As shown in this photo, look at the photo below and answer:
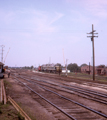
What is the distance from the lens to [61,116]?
7277mm

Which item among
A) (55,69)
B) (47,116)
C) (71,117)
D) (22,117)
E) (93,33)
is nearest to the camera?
(22,117)

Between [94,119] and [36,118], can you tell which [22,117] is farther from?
[94,119]

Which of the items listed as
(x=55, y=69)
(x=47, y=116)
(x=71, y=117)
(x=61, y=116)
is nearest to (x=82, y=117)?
(x=71, y=117)

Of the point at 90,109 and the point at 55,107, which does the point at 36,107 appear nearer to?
the point at 55,107

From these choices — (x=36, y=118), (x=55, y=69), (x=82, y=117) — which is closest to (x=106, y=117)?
(x=82, y=117)

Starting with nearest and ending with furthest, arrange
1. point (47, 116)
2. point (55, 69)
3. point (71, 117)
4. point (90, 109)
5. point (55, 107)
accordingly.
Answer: point (71, 117) → point (47, 116) → point (90, 109) → point (55, 107) → point (55, 69)

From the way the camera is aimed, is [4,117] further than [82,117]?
No

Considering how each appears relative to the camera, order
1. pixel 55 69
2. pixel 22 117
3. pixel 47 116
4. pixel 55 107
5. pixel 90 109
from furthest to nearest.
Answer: pixel 55 69
pixel 55 107
pixel 90 109
pixel 47 116
pixel 22 117

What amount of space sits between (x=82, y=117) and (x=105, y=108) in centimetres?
227

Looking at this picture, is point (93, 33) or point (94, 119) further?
point (93, 33)

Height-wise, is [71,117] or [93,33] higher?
[93,33]

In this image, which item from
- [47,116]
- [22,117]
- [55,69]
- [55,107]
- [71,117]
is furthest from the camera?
[55,69]

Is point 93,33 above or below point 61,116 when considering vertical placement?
above

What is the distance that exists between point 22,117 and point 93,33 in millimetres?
24526
